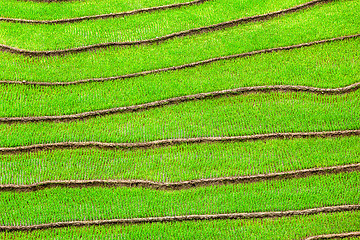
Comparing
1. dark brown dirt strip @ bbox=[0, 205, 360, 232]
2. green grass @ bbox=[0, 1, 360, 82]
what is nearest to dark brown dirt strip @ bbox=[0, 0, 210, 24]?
green grass @ bbox=[0, 1, 360, 82]

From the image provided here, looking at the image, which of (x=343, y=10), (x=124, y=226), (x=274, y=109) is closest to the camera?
(x=124, y=226)

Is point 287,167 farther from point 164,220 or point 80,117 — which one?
point 80,117

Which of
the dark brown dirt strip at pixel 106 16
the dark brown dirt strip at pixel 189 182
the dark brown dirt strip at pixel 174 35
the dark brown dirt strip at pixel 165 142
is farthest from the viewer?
the dark brown dirt strip at pixel 106 16

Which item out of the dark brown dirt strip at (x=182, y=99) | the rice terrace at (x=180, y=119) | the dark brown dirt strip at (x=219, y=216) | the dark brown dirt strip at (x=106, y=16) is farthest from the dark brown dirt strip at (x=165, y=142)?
the dark brown dirt strip at (x=106, y=16)

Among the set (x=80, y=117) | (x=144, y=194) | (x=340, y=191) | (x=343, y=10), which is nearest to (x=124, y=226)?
(x=144, y=194)

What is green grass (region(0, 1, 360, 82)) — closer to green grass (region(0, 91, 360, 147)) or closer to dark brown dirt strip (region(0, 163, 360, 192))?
green grass (region(0, 91, 360, 147))

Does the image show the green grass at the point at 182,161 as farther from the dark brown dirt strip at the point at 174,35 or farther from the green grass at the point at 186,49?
the dark brown dirt strip at the point at 174,35
